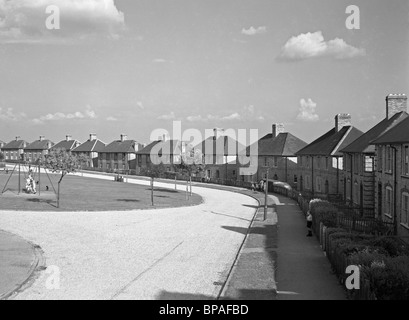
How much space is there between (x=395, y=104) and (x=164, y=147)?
60.6 m

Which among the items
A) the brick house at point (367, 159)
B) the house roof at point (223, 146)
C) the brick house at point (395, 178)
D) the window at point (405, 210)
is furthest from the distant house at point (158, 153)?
the window at point (405, 210)

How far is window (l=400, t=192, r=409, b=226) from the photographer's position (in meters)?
23.3

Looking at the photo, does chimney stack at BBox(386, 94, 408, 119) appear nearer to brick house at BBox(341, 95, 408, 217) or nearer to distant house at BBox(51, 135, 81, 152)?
brick house at BBox(341, 95, 408, 217)

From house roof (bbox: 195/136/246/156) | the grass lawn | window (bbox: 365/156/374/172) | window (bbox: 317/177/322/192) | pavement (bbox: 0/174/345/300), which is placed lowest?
pavement (bbox: 0/174/345/300)

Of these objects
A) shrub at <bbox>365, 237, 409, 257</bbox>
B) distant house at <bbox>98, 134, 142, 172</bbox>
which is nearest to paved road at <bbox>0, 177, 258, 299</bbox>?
shrub at <bbox>365, 237, 409, 257</bbox>

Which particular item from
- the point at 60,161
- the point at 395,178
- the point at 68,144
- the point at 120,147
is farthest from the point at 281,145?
the point at 68,144

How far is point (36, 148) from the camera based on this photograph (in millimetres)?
132750

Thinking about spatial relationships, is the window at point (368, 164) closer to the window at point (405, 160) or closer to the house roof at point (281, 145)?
the window at point (405, 160)

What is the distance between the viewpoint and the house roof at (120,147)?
99906 mm

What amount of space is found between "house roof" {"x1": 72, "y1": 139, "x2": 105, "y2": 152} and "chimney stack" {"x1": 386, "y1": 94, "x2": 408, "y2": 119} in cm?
8241

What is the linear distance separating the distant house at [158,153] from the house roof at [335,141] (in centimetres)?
3459

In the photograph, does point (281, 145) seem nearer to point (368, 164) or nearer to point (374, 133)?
point (374, 133)
